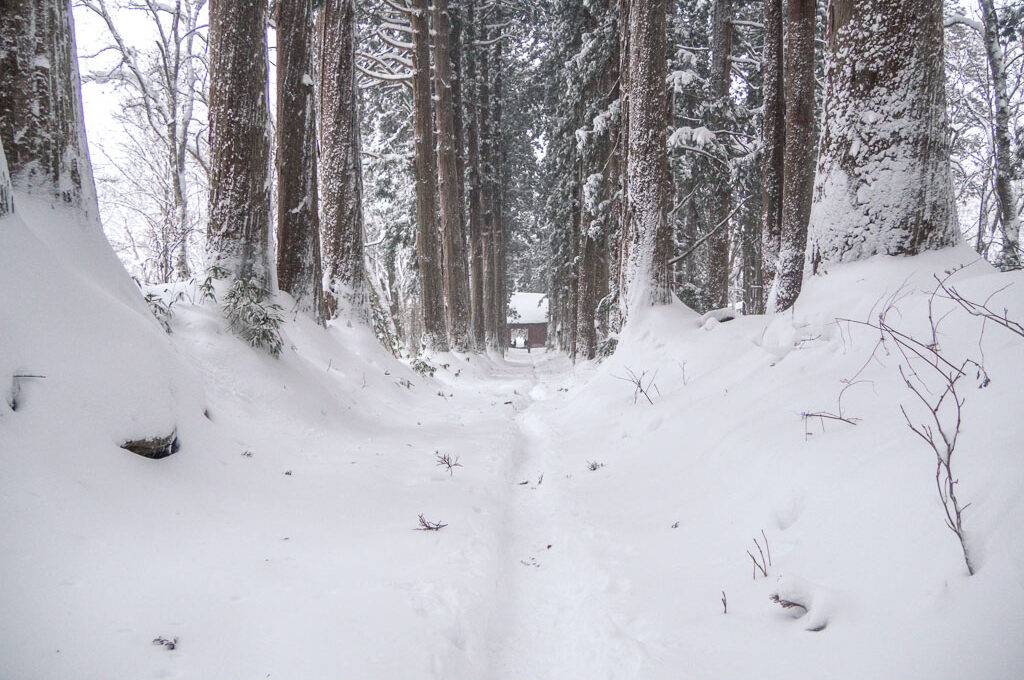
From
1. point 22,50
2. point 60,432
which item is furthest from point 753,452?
point 22,50

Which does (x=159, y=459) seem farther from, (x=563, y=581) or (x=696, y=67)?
(x=696, y=67)

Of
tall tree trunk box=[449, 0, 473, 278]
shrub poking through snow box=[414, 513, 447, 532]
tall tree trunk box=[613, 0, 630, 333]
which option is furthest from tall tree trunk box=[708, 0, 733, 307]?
shrub poking through snow box=[414, 513, 447, 532]

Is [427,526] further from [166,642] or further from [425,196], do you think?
[425,196]

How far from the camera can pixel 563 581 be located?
281 cm

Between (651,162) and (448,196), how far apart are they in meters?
8.21

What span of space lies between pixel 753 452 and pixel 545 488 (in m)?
1.85

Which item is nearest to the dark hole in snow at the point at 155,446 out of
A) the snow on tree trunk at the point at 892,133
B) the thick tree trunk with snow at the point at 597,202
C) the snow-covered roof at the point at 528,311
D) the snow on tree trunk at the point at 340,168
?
the snow on tree trunk at the point at 892,133

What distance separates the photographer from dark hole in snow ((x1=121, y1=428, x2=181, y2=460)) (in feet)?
9.12

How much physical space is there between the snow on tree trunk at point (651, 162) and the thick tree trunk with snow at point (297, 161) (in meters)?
5.22

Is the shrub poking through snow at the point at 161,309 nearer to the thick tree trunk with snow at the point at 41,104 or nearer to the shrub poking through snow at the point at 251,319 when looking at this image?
the shrub poking through snow at the point at 251,319

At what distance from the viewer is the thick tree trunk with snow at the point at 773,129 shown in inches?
318

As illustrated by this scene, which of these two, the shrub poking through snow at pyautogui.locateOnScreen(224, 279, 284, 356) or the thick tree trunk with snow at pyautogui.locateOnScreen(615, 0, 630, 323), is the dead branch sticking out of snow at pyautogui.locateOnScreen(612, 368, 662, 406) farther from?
the shrub poking through snow at pyautogui.locateOnScreen(224, 279, 284, 356)

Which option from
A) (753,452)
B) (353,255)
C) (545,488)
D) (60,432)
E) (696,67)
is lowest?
(545,488)

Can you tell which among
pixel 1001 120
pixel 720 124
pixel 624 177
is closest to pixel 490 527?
pixel 624 177
